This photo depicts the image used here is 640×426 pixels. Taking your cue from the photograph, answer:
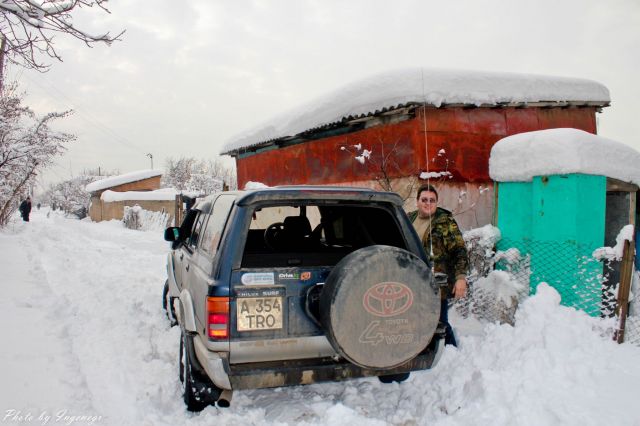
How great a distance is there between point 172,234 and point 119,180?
37175 mm

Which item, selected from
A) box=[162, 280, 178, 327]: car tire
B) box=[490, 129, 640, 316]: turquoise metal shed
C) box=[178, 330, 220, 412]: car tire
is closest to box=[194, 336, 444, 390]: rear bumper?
box=[178, 330, 220, 412]: car tire

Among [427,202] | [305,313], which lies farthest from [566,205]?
[305,313]

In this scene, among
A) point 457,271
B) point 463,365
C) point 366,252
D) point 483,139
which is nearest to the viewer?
point 366,252

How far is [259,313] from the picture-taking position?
294 cm

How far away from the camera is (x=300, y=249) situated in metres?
4.16

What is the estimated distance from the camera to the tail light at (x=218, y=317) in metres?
2.86

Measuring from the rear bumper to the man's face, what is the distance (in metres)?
1.90

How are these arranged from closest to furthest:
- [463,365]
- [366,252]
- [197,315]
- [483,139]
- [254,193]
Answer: [366,252]
[254,193]
[197,315]
[463,365]
[483,139]

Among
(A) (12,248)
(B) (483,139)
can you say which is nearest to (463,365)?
(B) (483,139)

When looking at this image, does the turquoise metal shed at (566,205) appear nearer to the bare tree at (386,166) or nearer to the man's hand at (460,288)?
the man's hand at (460,288)

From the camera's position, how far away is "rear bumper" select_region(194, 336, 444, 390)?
9.44ft

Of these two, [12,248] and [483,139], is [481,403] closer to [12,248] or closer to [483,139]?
[483,139]

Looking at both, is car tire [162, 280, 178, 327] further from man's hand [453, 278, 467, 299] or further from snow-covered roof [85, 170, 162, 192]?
snow-covered roof [85, 170, 162, 192]

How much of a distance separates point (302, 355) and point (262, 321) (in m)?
0.39
